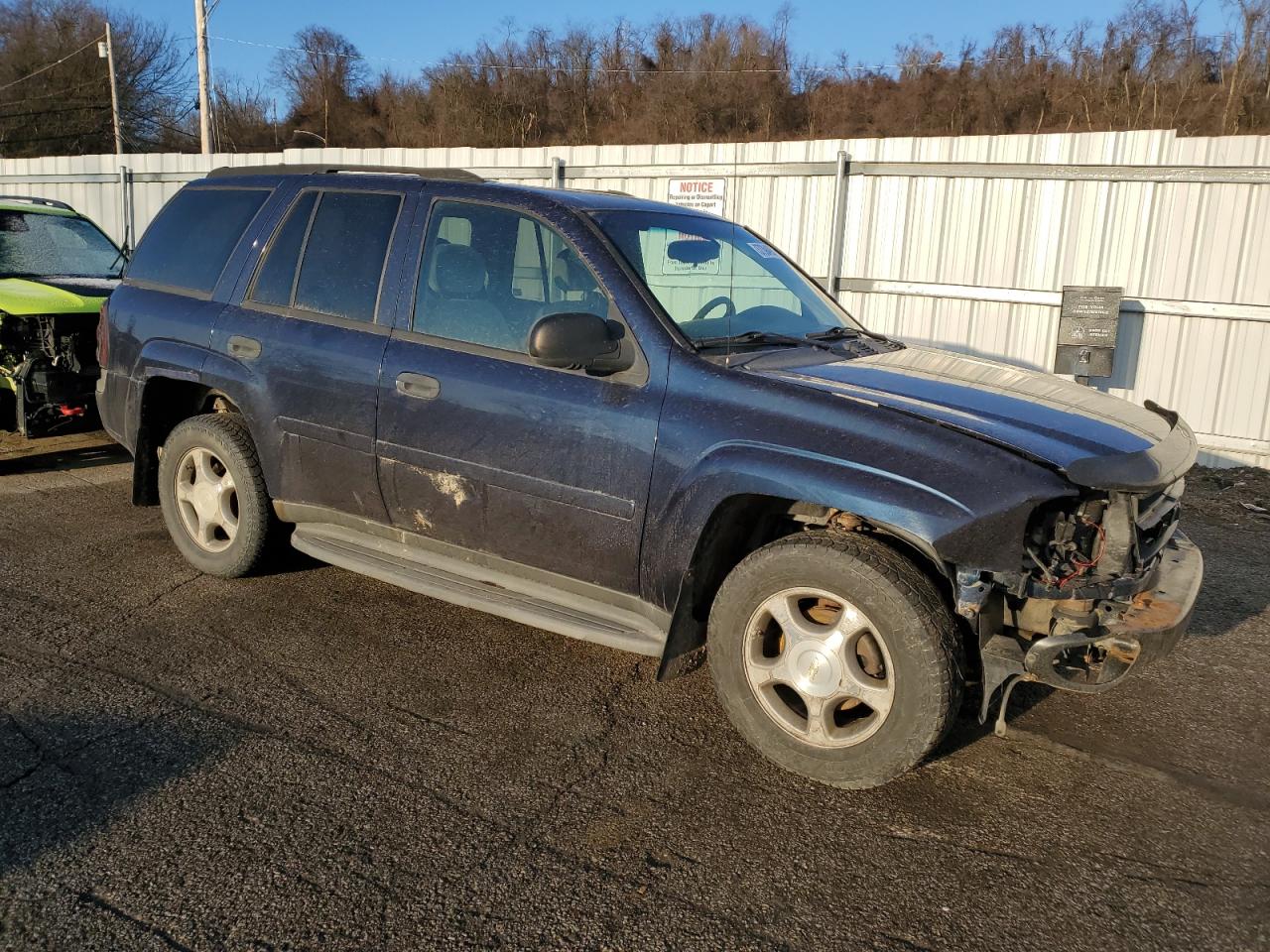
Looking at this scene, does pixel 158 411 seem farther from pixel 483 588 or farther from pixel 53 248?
pixel 53 248

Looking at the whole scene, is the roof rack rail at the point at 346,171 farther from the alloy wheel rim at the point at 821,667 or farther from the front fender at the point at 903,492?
the alloy wheel rim at the point at 821,667

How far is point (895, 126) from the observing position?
Result: 31.7m

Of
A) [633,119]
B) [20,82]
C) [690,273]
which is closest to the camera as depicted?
[690,273]

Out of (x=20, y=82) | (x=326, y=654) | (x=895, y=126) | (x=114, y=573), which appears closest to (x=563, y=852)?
(x=326, y=654)

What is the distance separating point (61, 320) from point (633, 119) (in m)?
31.9

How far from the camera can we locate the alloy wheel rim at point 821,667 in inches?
127

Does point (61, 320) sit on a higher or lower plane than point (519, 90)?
lower

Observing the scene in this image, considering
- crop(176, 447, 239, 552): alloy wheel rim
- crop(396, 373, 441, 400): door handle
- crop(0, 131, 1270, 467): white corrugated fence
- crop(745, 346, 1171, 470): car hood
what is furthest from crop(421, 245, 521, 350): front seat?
crop(0, 131, 1270, 467): white corrugated fence

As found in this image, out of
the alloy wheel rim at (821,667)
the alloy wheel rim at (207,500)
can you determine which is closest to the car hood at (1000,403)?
the alloy wheel rim at (821,667)

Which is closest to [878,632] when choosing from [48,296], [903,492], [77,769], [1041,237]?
[903,492]

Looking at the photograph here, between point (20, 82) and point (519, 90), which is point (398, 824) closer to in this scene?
point (519, 90)

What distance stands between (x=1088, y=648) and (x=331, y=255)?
3.53 meters

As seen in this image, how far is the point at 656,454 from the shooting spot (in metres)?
3.54

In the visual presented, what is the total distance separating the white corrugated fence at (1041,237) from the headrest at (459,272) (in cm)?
605
